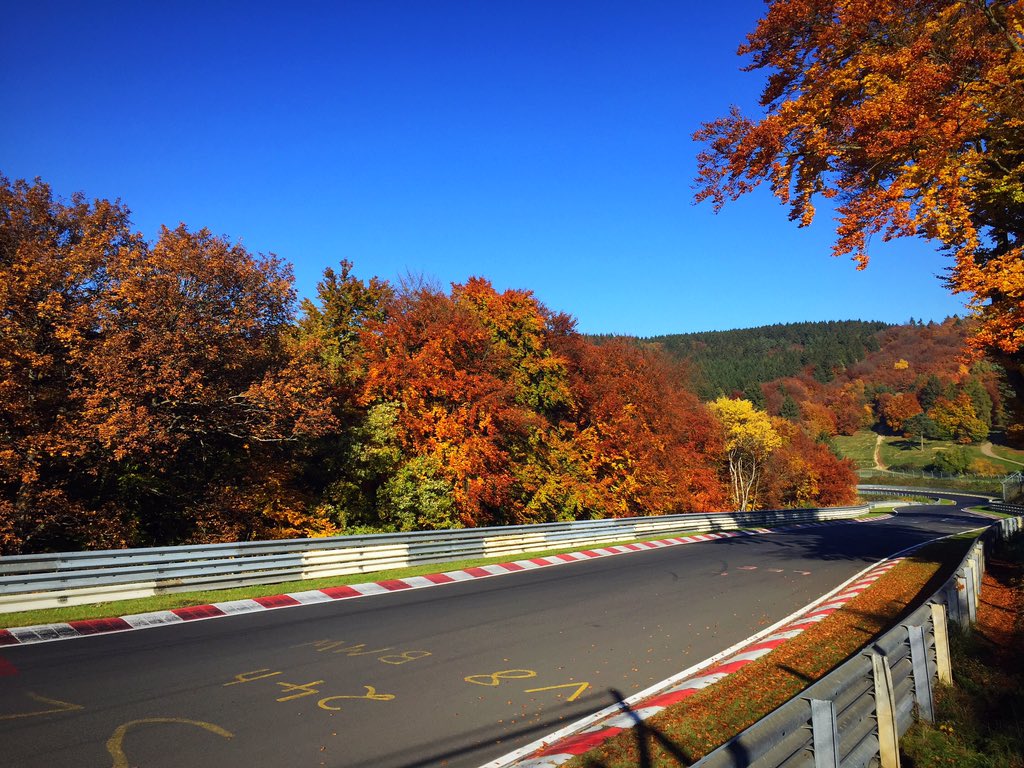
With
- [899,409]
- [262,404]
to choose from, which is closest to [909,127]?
[262,404]

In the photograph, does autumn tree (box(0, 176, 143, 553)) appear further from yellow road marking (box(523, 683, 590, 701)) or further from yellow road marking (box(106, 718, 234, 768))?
yellow road marking (box(523, 683, 590, 701))

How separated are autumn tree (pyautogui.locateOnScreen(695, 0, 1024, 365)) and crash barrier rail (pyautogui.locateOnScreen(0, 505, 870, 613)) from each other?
39.2ft

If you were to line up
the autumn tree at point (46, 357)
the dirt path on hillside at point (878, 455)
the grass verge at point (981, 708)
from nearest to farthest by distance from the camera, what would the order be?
the grass verge at point (981, 708) < the autumn tree at point (46, 357) < the dirt path on hillside at point (878, 455)

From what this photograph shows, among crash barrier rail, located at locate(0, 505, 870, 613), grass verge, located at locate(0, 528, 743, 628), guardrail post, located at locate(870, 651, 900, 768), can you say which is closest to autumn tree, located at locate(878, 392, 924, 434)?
crash barrier rail, located at locate(0, 505, 870, 613)

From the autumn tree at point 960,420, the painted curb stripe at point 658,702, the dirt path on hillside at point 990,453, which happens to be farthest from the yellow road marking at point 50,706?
the autumn tree at point 960,420

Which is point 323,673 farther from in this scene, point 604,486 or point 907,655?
point 604,486

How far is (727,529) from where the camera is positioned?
3328 centimetres

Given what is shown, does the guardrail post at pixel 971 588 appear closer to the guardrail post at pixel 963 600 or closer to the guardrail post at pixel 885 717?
the guardrail post at pixel 963 600

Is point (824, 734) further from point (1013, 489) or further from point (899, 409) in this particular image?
point (899, 409)

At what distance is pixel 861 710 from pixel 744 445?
184ft

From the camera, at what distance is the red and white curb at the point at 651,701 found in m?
5.37

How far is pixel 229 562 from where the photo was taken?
13.5 m

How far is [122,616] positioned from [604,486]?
2986cm

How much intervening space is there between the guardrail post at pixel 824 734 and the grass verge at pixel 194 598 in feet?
35.3
